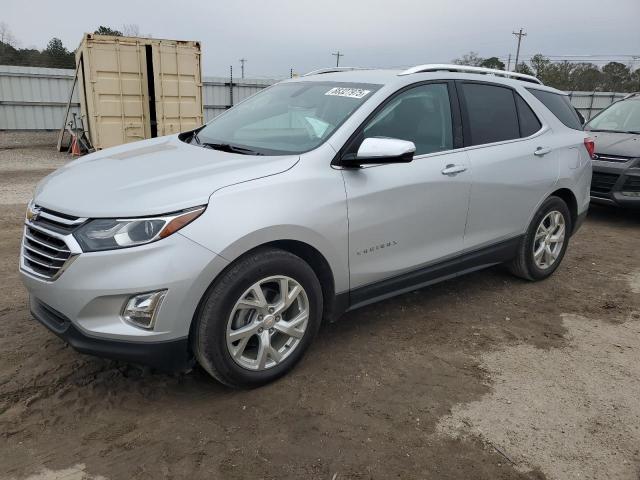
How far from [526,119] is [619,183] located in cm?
364

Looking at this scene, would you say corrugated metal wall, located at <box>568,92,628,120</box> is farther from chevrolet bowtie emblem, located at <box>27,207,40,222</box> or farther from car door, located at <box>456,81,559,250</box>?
chevrolet bowtie emblem, located at <box>27,207,40,222</box>

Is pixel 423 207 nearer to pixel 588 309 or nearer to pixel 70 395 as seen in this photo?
pixel 588 309

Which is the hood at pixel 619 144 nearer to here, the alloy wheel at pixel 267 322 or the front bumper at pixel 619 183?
the front bumper at pixel 619 183

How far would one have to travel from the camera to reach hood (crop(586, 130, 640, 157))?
732 centimetres

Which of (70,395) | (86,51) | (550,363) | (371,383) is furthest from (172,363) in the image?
(86,51)

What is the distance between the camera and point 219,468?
2418mm

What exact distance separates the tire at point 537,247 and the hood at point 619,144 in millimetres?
3144

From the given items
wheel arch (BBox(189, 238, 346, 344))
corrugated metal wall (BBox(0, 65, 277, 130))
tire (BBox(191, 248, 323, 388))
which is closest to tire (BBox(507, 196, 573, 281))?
wheel arch (BBox(189, 238, 346, 344))

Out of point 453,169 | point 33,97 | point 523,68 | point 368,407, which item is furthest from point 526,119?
point 523,68

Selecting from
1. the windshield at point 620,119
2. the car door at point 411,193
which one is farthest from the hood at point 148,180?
the windshield at point 620,119

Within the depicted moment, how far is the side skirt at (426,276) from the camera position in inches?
132

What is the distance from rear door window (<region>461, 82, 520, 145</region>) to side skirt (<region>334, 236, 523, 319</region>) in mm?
866

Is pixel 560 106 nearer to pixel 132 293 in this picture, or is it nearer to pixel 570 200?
pixel 570 200

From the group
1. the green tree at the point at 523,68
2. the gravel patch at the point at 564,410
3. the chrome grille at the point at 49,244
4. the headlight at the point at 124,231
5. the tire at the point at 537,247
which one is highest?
the green tree at the point at 523,68
